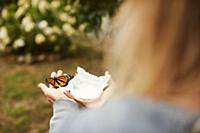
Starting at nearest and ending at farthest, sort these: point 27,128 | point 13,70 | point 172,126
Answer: point 172,126 < point 27,128 < point 13,70

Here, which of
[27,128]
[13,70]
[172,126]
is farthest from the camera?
[13,70]

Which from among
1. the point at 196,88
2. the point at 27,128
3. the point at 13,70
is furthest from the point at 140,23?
the point at 13,70

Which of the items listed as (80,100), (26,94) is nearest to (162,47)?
(80,100)

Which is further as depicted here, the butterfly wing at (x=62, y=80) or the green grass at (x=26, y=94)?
the green grass at (x=26, y=94)

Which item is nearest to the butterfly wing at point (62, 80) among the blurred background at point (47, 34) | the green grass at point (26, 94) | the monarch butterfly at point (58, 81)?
the monarch butterfly at point (58, 81)

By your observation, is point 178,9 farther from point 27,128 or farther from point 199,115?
point 27,128

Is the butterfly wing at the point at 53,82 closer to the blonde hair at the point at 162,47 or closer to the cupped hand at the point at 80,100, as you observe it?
the cupped hand at the point at 80,100
